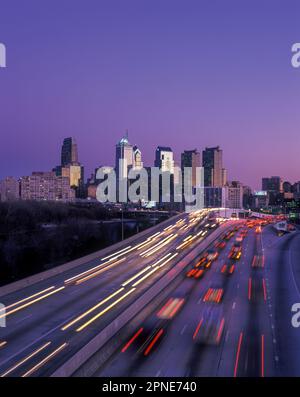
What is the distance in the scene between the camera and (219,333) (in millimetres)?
27094

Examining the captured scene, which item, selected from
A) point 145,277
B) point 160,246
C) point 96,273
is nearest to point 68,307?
point 145,277

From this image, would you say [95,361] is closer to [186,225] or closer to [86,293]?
[86,293]

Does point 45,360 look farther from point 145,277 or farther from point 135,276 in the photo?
point 135,276

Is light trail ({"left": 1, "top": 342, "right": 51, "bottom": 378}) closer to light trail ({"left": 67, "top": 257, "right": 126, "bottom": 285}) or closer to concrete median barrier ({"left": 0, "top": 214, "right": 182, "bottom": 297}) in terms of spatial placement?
concrete median barrier ({"left": 0, "top": 214, "right": 182, "bottom": 297})

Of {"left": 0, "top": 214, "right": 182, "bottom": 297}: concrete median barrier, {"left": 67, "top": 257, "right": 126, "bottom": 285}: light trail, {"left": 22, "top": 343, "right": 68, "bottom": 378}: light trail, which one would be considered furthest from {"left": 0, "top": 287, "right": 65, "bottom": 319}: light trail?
{"left": 22, "top": 343, "right": 68, "bottom": 378}: light trail

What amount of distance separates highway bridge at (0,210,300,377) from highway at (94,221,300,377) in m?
0.05

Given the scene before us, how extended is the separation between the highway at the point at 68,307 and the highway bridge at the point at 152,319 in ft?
0.19

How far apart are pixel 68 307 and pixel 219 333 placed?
10.5 metres

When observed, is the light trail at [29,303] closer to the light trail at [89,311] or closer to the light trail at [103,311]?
the light trail at [89,311]

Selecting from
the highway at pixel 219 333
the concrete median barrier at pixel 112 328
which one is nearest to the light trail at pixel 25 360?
the concrete median barrier at pixel 112 328

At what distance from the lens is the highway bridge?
2194 centimetres

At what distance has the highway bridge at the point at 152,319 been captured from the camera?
21.9 metres
